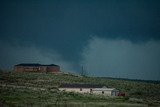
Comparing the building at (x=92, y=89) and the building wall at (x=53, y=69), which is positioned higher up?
the building wall at (x=53, y=69)

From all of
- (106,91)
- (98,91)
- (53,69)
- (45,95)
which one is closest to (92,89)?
(98,91)

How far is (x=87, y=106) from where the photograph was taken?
1871 inches

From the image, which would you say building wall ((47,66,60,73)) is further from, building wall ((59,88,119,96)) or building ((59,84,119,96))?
building wall ((59,88,119,96))

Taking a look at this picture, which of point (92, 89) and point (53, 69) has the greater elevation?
point (53, 69)

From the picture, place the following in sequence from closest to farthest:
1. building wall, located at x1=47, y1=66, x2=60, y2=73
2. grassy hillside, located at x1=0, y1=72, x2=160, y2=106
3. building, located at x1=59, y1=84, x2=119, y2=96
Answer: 1. grassy hillside, located at x1=0, y1=72, x2=160, y2=106
2. building, located at x1=59, y1=84, x2=119, y2=96
3. building wall, located at x1=47, y1=66, x2=60, y2=73

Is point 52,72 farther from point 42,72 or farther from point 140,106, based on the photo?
point 140,106

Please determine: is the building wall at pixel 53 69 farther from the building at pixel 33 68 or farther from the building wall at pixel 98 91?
the building wall at pixel 98 91

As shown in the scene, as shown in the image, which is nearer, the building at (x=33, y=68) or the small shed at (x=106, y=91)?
the small shed at (x=106, y=91)

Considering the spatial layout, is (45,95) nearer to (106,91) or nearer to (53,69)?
(106,91)

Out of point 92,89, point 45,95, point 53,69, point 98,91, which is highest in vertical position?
point 53,69

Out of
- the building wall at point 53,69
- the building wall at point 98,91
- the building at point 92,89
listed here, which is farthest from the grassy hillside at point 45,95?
the building wall at point 53,69

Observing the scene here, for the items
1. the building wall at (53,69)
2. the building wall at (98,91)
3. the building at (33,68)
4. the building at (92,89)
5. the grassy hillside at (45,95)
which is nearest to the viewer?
the grassy hillside at (45,95)

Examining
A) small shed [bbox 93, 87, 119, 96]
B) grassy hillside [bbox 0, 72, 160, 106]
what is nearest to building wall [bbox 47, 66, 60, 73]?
grassy hillside [bbox 0, 72, 160, 106]

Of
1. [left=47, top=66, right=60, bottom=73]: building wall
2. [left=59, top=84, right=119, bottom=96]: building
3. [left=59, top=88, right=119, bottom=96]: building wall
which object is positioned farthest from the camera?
[left=47, top=66, right=60, bottom=73]: building wall
